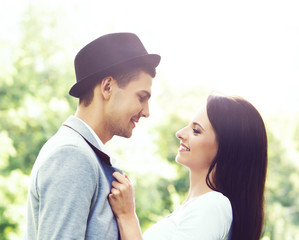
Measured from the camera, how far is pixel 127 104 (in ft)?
6.63

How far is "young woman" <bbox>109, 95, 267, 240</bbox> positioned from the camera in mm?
2326

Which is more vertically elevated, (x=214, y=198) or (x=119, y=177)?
(x=119, y=177)

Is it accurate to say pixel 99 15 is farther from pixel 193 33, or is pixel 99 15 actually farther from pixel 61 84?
pixel 193 33

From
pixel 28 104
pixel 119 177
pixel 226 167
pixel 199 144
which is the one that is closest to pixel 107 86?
pixel 119 177

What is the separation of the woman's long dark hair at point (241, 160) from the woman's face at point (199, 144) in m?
0.04

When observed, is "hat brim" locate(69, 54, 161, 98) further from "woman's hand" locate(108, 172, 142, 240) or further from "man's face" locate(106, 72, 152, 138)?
"woman's hand" locate(108, 172, 142, 240)

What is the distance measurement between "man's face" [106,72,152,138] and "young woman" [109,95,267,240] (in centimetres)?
53

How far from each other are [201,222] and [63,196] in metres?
0.90

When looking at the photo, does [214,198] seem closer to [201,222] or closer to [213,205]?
[213,205]

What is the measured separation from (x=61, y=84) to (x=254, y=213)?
31.9 feet

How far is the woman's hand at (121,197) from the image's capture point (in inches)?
70.8

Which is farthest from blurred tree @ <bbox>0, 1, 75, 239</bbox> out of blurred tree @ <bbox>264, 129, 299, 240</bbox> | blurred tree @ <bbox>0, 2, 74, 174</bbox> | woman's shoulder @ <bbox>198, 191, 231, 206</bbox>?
blurred tree @ <bbox>264, 129, 299, 240</bbox>

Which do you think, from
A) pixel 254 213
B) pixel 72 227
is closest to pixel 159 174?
pixel 254 213

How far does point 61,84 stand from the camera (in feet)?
37.9
